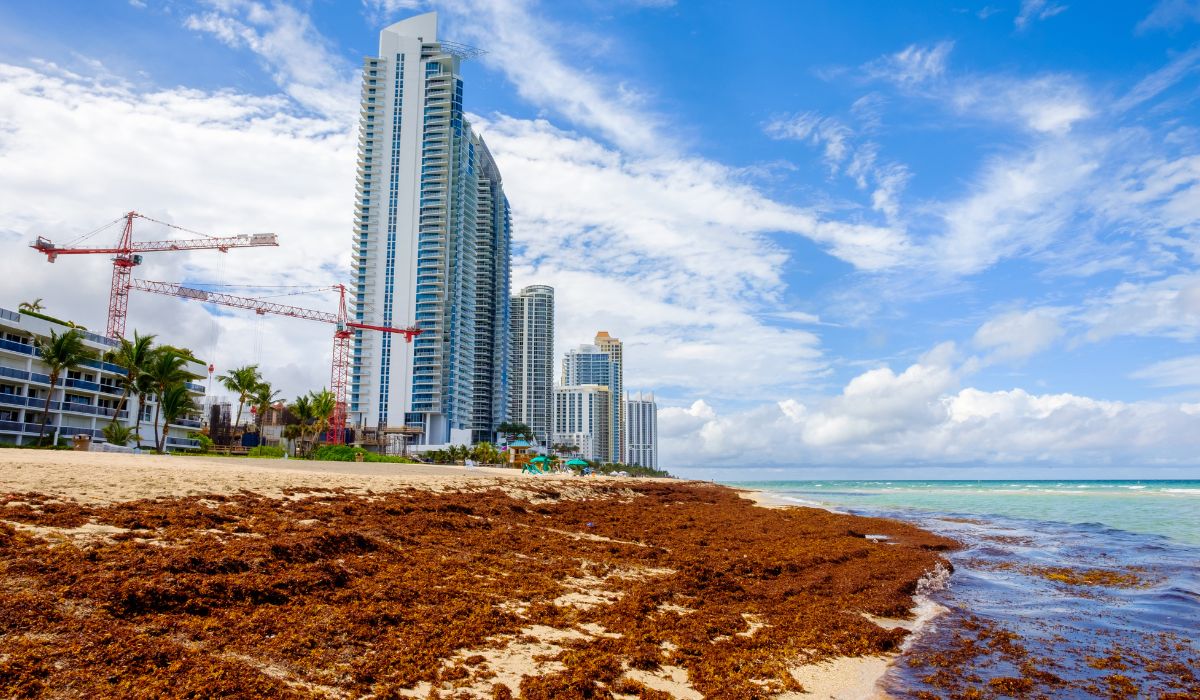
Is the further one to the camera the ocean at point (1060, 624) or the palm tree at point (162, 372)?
the palm tree at point (162, 372)

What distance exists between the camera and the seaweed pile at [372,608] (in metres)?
6.13

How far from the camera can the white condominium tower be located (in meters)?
141

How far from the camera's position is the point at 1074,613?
13.4 m

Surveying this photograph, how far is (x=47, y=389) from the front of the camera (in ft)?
188

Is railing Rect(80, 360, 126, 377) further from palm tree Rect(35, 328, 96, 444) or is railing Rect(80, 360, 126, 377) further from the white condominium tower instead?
the white condominium tower

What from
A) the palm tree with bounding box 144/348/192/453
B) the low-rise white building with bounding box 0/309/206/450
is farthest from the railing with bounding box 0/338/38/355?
the palm tree with bounding box 144/348/192/453

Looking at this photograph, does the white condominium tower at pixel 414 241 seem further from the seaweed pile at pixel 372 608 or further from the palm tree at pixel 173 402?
the seaweed pile at pixel 372 608

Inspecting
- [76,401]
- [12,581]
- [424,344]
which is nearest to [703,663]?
[12,581]

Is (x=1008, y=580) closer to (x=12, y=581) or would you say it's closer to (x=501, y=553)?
(x=501, y=553)

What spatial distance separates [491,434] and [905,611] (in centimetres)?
16487

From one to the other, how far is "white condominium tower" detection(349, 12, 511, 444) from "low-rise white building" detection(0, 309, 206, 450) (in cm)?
7090

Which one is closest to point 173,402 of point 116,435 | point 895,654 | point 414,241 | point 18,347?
point 116,435

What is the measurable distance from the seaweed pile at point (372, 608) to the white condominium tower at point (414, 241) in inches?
5089

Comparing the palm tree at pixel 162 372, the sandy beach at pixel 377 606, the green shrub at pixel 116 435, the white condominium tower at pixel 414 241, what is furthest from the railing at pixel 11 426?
the white condominium tower at pixel 414 241
